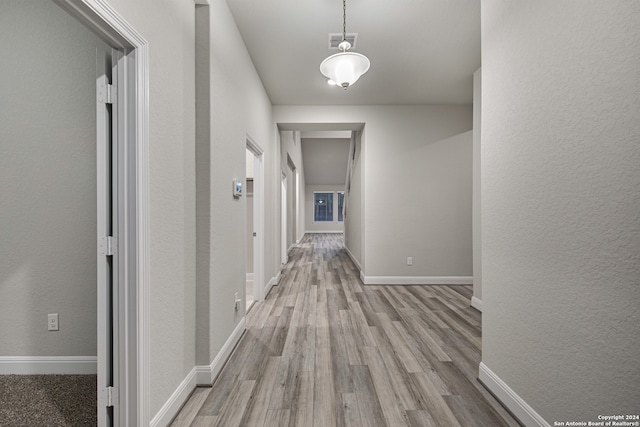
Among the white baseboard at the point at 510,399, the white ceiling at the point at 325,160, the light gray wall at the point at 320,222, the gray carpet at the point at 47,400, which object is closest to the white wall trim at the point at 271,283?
the gray carpet at the point at 47,400

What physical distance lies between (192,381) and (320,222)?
12.4m

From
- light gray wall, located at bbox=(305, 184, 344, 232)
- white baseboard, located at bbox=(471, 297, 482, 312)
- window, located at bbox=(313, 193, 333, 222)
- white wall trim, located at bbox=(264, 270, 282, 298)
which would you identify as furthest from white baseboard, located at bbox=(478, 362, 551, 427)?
window, located at bbox=(313, 193, 333, 222)

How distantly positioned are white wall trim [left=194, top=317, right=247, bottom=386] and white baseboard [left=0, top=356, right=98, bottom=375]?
79 centimetres

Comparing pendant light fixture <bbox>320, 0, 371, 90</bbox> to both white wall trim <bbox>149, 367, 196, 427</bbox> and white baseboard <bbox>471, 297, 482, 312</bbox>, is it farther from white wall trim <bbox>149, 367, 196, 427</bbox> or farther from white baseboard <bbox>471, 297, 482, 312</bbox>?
white baseboard <bbox>471, 297, 482, 312</bbox>

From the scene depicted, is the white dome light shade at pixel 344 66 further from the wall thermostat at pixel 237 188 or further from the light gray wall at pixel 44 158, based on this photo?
the light gray wall at pixel 44 158

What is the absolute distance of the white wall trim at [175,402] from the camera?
1387 mm

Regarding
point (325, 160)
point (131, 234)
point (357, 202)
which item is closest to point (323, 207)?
point (325, 160)

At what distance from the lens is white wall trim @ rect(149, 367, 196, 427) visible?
1387 millimetres

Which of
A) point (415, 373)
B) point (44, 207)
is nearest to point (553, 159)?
point (415, 373)

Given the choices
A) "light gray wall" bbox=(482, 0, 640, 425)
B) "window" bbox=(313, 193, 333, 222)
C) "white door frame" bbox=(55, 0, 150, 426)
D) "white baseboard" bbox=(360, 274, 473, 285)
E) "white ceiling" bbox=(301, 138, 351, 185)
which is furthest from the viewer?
"window" bbox=(313, 193, 333, 222)

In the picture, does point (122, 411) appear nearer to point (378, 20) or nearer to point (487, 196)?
point (487, 196)

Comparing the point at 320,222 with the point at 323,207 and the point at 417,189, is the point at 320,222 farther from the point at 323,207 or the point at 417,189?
the point at 417,189

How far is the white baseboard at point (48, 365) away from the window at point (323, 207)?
40.3 ft

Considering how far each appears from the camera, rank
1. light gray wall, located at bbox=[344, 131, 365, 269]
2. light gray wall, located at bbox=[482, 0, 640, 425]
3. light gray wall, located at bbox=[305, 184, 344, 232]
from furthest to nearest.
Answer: light gray wall, located at bbox=[305, 184, 344, 232]
light gray wall, located at bbox=[344, 131, 365, 269]
light gray wall, located at bbox=[482, 0, 640, 425]
